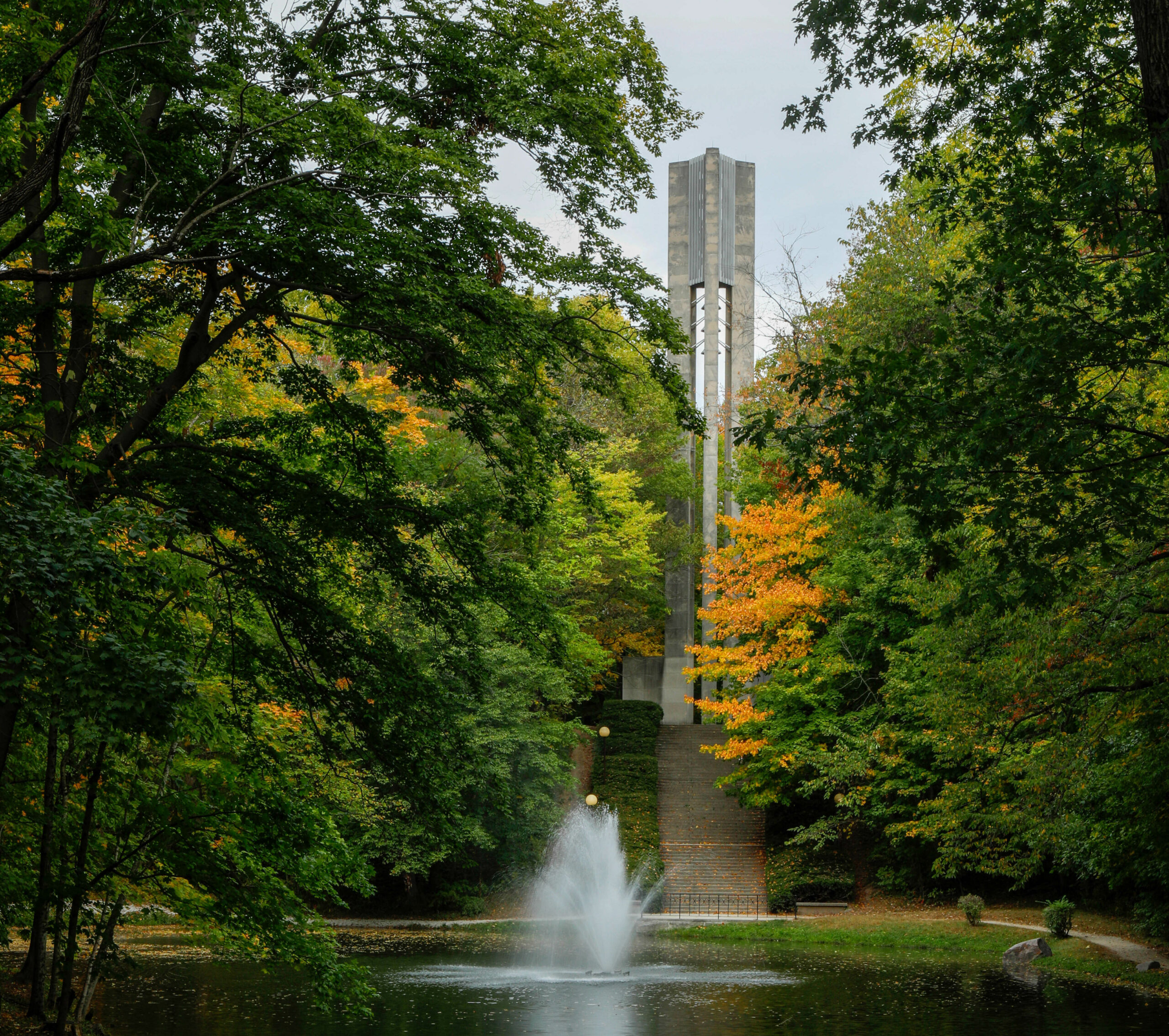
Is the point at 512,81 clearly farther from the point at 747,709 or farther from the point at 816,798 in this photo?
the point at 816,798

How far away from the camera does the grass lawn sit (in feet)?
51.7

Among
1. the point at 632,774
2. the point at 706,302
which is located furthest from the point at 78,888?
the point at 706,302

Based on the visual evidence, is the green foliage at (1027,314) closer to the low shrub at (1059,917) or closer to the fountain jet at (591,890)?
the low shrub at (1059,917)

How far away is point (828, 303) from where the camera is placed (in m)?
25.4

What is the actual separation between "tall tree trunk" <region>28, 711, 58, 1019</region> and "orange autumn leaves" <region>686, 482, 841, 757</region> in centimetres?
1602

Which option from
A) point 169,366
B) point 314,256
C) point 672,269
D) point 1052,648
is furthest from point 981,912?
point 672,269

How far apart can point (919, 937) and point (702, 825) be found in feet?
28.4

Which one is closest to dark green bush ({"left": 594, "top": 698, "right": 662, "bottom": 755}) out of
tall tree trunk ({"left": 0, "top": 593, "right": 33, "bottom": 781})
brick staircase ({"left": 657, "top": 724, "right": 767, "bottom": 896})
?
brick staircase ({"left": 657, "top": 724, "right": 767, "bottom": 896})

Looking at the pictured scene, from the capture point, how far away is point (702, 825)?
27.4m

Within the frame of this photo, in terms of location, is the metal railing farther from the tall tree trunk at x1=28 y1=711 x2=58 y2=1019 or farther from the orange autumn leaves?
the tall tree trunk at x1=28 y1=711 x2=58 y2=1019

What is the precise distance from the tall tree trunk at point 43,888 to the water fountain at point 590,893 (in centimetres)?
855

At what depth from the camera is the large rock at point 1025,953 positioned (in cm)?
1612

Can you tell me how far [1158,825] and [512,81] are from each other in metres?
10.5

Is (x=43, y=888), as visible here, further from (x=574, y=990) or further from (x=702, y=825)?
(x=702, y=825)
